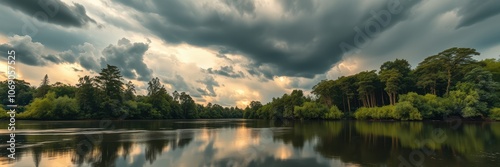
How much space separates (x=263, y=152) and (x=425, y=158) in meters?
10.2

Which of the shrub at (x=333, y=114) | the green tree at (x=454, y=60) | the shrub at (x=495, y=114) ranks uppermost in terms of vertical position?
the green tree at (x=454, y=60)

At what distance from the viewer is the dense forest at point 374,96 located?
209 ft

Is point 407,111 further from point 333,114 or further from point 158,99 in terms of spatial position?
point 158,99

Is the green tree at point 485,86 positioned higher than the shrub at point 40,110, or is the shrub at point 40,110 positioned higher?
the green tree at point 485,86

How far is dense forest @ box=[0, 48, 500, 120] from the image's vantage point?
209ft

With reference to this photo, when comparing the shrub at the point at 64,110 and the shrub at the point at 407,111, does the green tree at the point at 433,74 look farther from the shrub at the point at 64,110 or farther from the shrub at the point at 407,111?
the shrub at the point at 64,110

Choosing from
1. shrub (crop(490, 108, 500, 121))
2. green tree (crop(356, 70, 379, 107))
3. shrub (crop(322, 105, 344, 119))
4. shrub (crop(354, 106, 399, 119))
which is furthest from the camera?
shrub (crop(322, 105, 344, 119))

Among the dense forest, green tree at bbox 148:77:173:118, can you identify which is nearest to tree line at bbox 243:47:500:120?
the dense forest

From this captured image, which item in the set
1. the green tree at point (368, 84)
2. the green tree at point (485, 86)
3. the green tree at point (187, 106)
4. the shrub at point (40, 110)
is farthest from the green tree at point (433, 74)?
the green tree at point (187, 106)

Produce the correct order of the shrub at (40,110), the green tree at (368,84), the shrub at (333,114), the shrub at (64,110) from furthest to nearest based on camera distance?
the shrub at (333,114) → the green tree at (368,84) → the shrub at (64,110) → the shrub at (40,110)

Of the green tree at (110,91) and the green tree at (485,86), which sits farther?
the green tree at (110,91)

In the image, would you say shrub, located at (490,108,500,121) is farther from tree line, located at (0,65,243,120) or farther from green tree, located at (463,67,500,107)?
tree line, located at (0,65,243,120)

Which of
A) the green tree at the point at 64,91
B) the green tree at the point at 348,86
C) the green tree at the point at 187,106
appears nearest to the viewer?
the green tree at the point at 348,86

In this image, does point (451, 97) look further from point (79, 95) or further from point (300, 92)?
point (79, 95)
